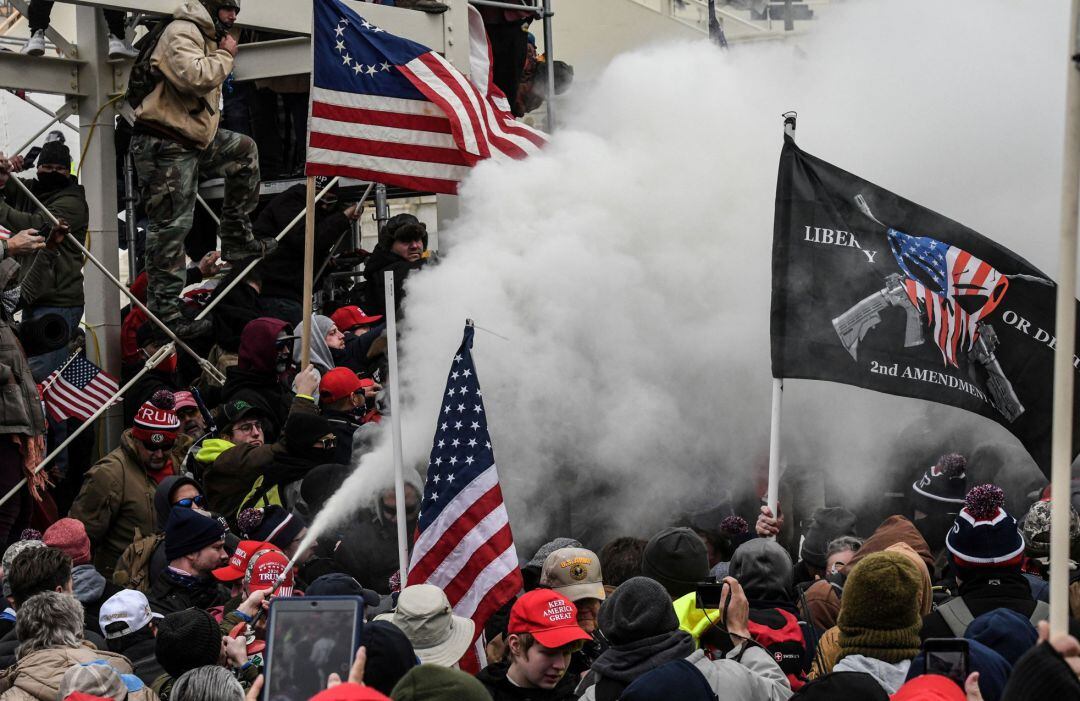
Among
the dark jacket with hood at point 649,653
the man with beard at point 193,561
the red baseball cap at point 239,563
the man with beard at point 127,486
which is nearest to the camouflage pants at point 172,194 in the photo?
the man with beard at point 127,486

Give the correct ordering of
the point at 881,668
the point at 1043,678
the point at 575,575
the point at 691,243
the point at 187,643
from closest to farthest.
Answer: the point at 1043,678
the point at 881,668
the point at 187,643
the point at 575,575
the point at 691,243

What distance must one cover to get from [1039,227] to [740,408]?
209 cm

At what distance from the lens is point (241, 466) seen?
28.6 ft

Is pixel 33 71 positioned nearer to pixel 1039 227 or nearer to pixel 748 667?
pixel 1039 227

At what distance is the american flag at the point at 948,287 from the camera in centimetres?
713

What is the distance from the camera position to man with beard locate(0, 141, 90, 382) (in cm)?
1032

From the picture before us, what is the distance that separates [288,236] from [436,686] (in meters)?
7.49

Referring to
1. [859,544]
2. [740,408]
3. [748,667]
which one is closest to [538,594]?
[748,667]

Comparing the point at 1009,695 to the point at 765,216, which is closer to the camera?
the point at 1009,695

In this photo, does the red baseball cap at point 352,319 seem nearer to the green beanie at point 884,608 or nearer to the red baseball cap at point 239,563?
the red baseball cap at point 239,563

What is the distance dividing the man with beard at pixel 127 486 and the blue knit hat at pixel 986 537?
455 centimetres

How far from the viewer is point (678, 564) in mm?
6258

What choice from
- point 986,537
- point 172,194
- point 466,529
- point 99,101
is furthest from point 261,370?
point 986,537

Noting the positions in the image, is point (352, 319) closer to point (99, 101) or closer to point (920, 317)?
point (99, 101)
